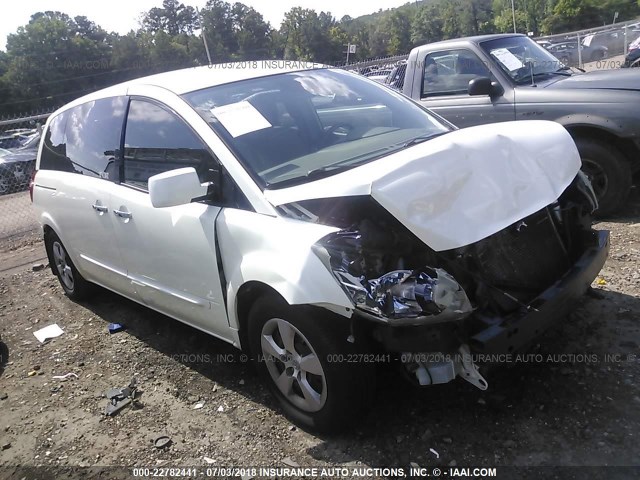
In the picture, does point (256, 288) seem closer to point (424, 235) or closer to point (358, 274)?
point (358, 274)

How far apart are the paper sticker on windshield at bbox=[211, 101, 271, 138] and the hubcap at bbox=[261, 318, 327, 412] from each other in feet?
3.68

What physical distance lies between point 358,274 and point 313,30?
207ft

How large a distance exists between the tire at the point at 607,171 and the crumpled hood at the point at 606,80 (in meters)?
0.56

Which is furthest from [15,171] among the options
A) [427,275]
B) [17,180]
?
[427,275]

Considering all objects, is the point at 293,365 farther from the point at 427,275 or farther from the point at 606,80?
the point at 606,80

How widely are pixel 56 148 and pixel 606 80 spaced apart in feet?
17.3

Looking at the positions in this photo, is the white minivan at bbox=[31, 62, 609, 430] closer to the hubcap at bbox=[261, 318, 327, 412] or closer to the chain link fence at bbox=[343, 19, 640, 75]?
the hubcap at bbox=[261, 318, 327, 412]

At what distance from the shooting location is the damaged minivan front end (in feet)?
7.50

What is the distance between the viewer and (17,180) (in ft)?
46.0

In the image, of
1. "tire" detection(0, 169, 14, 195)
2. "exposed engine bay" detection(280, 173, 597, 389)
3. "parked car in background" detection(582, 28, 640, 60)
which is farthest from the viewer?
"parked car in background" detection(582, 28, 640, 60)

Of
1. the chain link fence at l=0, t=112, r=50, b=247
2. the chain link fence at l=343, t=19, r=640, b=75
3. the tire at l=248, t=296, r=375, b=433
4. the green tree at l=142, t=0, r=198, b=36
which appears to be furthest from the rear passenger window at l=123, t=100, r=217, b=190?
the green tree at l=142, t=0, r=198, b=36

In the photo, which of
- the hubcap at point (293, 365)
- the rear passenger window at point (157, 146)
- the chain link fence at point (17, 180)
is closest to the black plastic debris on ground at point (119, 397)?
the hubcap at point (293, 365)

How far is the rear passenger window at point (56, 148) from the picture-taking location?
452cm

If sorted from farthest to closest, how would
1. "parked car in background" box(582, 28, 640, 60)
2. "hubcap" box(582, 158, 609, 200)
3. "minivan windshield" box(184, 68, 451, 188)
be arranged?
1. "parked car in background" box(582, 28, 640, 60)
2. "hubcap" box(582, 158, 609, 200)
3. "minivan windshield" box(184, 68, 451, 188)
